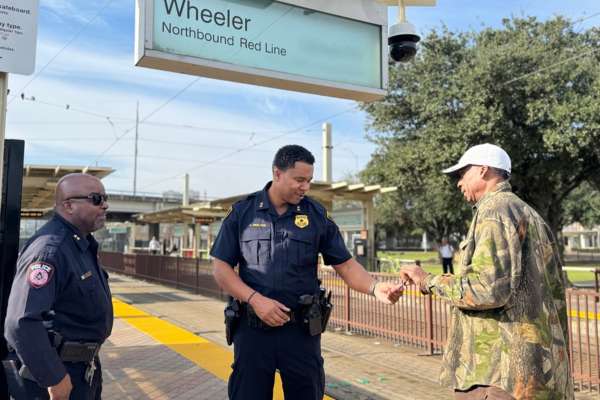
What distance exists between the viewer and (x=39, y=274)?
7.88ft

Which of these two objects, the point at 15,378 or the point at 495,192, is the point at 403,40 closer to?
the point at 495,192

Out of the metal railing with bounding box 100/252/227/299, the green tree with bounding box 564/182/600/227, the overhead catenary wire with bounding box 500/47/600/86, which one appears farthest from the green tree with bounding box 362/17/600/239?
the green tree with bounding box 564/182/600/227

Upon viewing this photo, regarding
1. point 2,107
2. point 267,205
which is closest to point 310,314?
point 267,205

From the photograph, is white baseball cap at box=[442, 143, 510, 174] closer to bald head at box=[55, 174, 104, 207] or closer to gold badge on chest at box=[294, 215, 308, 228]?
gold badge on chest at box=[294, 215, 308, 228]

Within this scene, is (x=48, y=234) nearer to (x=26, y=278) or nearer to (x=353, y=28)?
(x=26, y=278)

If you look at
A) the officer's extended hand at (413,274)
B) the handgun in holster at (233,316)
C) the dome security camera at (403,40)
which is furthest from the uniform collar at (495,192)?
the dome security camera at (403,40)

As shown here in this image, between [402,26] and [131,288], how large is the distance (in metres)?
15.1

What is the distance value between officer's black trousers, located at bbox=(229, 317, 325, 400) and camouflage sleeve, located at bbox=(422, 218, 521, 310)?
2.90ft

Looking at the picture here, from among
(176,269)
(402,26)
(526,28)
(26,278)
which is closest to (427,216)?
(526,28)

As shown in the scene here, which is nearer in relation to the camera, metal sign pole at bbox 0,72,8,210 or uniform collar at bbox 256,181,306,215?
uniform collar at bbox 256,181,306,215

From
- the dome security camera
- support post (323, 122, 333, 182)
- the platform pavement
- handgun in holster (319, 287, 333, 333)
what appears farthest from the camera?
support post (323, 122, 333, 182)

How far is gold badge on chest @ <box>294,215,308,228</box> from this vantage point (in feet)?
10.2

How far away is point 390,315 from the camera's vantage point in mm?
8531

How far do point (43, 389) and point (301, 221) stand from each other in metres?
1.57
